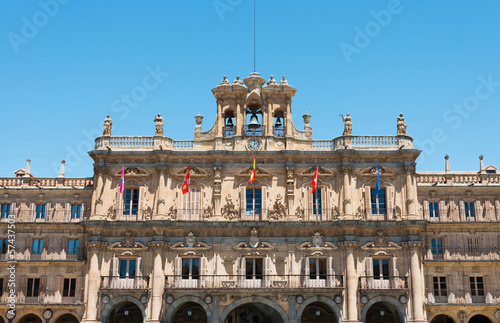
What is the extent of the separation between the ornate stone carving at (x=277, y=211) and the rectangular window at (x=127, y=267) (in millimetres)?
12310

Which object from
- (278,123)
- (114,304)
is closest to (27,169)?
(114,304)

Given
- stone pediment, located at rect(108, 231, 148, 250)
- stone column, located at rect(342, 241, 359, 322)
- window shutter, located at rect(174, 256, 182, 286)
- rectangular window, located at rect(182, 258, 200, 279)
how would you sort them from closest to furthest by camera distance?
stone column, located at rect(342, 241, 359, 322), window shutter, located at rect(174, 256, 182, 286), rectangular window, located at rect(182, 258, 200, 279), stone pediment, located at rect(108, 231, 148, 250)

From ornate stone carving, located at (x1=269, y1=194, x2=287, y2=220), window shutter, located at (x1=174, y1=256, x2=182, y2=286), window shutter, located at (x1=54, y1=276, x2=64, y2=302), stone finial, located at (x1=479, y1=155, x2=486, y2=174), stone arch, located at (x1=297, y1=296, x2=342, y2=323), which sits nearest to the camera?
stone arch, located at (x1=297, y1=296, x2=342, y2=323)

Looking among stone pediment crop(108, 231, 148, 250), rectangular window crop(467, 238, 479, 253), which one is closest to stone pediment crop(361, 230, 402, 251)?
rectangular window crop(467, 238, 479, 253)

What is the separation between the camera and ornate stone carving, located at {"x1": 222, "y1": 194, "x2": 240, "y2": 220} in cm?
5194

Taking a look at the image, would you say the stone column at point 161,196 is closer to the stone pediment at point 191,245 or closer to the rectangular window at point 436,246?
the stone pediment at point 191,245

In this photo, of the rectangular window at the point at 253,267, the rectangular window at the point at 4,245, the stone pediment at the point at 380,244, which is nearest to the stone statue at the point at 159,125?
the rectangular window at the point at 253,267

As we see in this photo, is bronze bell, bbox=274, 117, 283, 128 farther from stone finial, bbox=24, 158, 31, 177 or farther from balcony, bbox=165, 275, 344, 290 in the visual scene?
stone finial, bbox=24, 158, 31, 177

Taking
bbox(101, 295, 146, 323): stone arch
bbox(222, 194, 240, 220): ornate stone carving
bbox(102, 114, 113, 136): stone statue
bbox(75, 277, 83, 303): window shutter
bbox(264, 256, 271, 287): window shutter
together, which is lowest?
bbox(101, 295, 146, 323): stone arch

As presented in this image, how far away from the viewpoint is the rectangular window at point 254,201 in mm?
52250

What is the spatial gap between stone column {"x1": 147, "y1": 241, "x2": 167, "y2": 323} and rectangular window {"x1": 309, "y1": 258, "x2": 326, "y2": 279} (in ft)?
40.5

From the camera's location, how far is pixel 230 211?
52.1 m

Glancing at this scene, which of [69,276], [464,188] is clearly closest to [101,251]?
[69,276]

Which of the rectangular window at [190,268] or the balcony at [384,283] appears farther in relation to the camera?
the rectangular window at [190,268]
